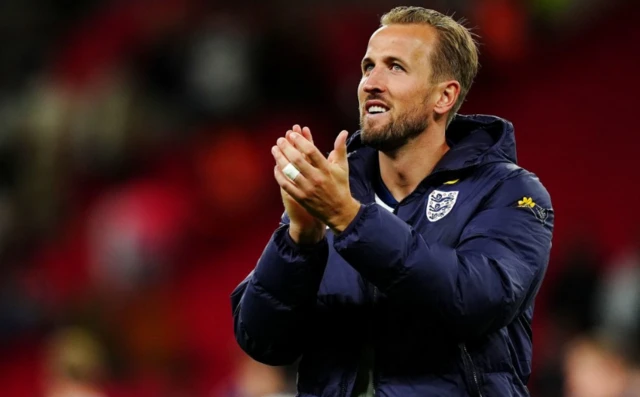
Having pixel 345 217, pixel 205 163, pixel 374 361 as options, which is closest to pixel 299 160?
pixel 345 217

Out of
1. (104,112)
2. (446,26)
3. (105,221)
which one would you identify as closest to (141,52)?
(104,112)

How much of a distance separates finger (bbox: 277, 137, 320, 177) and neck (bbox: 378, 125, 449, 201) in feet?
1.83

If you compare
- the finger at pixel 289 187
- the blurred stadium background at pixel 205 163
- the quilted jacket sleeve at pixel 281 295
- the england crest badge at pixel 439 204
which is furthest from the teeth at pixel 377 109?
the blurred stadium background at pixel 205 163

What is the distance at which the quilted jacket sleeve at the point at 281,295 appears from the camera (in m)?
3.01

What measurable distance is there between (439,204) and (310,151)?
1.57 feet

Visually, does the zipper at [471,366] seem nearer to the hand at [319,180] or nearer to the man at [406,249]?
the man at [406,249]

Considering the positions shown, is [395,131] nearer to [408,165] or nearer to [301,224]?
[408,165]

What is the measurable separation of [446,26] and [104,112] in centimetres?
718

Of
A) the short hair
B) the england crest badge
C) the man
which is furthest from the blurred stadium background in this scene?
the england crest badge

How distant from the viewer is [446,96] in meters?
3.39

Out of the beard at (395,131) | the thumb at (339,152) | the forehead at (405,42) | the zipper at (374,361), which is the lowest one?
the zipper at (374,361)

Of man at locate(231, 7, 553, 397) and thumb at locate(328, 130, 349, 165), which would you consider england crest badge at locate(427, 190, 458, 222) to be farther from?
thumb at locate(328, 130, 349, 165)

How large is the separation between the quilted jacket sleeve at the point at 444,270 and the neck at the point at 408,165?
0.34m

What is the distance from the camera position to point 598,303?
699cm
